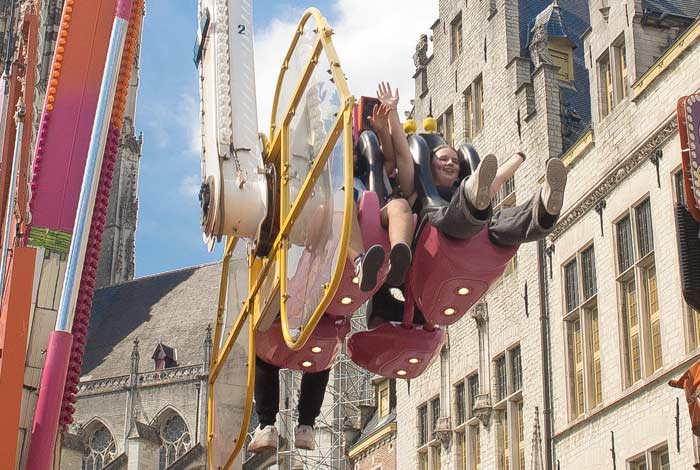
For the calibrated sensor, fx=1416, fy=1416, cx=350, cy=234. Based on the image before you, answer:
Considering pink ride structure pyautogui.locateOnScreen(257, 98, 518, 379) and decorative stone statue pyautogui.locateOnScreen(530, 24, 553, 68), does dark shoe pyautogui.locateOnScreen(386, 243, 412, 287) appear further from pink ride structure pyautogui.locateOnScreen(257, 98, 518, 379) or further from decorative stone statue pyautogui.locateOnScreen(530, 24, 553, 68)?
decorative stone statue pyautogui.locateOnScreen(530, 24, 553, 68)

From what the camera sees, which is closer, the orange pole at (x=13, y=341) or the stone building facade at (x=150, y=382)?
the orange pole at (x=13, y=341)

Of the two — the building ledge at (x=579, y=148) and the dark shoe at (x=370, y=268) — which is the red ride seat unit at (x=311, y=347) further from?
the building ledge at (x=579, y=148)

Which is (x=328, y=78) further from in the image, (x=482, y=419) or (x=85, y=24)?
(x=482, y=419)

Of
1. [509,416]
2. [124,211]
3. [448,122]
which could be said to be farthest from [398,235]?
[124,211]

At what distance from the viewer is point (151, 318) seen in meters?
63.1

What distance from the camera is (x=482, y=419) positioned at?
2278 cm

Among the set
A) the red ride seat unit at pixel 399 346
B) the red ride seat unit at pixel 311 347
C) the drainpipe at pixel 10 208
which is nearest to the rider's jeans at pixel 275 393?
the red ride seat unit at pixel 311 347

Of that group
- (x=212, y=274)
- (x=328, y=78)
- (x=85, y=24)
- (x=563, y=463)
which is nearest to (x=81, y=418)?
(x=212, y=274)

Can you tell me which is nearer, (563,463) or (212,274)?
(563,463)

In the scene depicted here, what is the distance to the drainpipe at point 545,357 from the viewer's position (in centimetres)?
2100

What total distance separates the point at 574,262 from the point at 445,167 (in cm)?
1212

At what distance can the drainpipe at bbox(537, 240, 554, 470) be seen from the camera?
21000mm

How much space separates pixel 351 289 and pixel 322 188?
0.62 meters

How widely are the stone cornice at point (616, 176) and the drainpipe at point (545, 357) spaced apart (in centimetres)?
55
